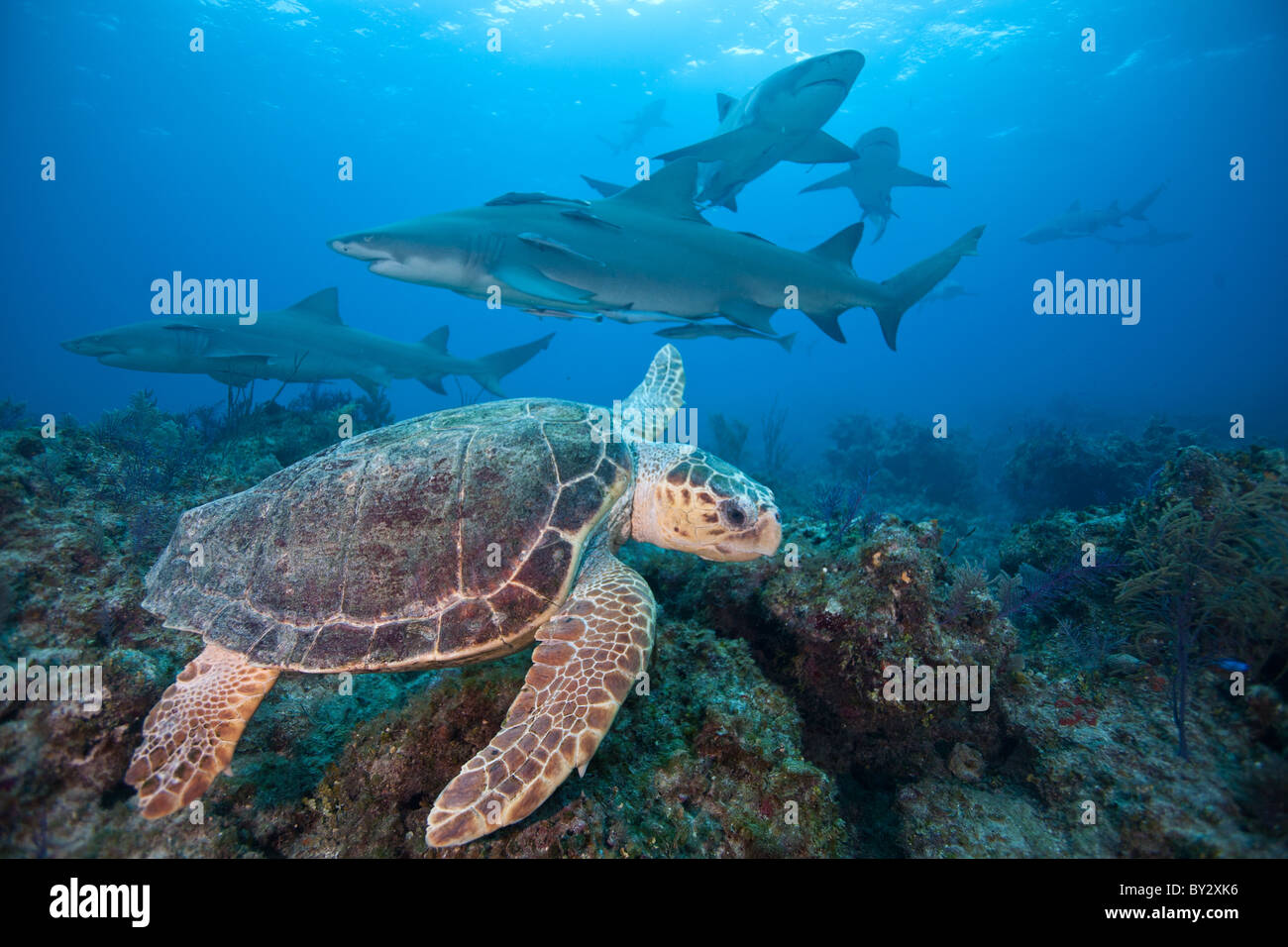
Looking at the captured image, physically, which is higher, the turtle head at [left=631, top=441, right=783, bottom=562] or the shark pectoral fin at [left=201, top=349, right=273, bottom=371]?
the shark pectoral fin at [left=201, top=349, right=273, bottom=371]

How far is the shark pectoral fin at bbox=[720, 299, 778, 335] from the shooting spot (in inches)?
213

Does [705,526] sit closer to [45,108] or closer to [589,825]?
[589,825]

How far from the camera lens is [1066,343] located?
85500mm

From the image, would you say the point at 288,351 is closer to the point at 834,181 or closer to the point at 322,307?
the point at 322,307

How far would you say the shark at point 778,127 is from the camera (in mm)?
6266

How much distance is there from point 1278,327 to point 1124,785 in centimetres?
12695

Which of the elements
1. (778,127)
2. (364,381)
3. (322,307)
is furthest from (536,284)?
(322,307)

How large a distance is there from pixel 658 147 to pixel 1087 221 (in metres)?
46.0

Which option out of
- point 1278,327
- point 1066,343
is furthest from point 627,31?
point 1278,327

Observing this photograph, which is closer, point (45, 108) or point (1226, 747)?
point (1226, 747)

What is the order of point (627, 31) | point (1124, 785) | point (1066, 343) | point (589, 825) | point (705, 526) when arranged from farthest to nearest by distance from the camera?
point (1066, 343)
point (627, 31)
point (705, 526)
point (1124, 785)
point (589, 825)

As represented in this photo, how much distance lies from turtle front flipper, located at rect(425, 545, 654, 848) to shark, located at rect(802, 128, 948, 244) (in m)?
11.5

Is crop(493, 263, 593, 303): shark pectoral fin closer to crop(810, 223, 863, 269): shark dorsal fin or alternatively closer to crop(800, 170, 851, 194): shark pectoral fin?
crop(810, 223, 863, 269): shark dorsal fin

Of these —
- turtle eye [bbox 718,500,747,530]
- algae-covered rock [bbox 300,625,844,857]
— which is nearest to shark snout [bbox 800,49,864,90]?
turtle eye [bbox 718,500,747,530]
